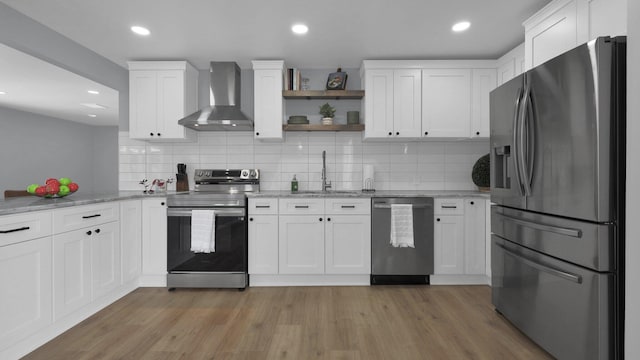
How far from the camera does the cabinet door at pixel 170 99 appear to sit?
141 inches

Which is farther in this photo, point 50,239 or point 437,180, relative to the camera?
point 437,180

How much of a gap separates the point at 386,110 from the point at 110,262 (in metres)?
3.00

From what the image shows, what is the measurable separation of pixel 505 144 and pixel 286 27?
6.63 ft

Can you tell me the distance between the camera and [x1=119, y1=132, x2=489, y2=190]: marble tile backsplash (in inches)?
154

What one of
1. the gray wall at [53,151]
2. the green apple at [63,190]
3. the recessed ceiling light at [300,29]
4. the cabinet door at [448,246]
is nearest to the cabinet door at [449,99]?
the cabinet door at [448,246]

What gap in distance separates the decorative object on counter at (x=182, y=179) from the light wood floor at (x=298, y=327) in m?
1.17

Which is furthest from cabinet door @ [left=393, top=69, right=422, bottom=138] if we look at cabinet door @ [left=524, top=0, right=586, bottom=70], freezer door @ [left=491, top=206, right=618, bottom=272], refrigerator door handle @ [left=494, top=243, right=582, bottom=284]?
refrigerator door handle @ [left=494, top=243, right=582, bottom=284]

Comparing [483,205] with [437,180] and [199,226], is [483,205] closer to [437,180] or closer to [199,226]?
[437,180]

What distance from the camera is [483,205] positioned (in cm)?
329

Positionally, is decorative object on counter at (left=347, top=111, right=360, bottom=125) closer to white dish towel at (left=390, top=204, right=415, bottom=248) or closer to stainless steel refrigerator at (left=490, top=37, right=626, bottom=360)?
white dish towel at (left=390, top=204, right=415, bottom=248)

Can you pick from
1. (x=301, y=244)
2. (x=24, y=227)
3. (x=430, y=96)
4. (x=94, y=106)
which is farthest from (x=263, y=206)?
(x=94, y=106)

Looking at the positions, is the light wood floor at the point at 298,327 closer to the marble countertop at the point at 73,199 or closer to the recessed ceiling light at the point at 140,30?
the marble countertop at the point at 73,199

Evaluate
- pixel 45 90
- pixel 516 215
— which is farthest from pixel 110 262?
pixel 45 90

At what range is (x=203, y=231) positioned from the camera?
3.16 meters
